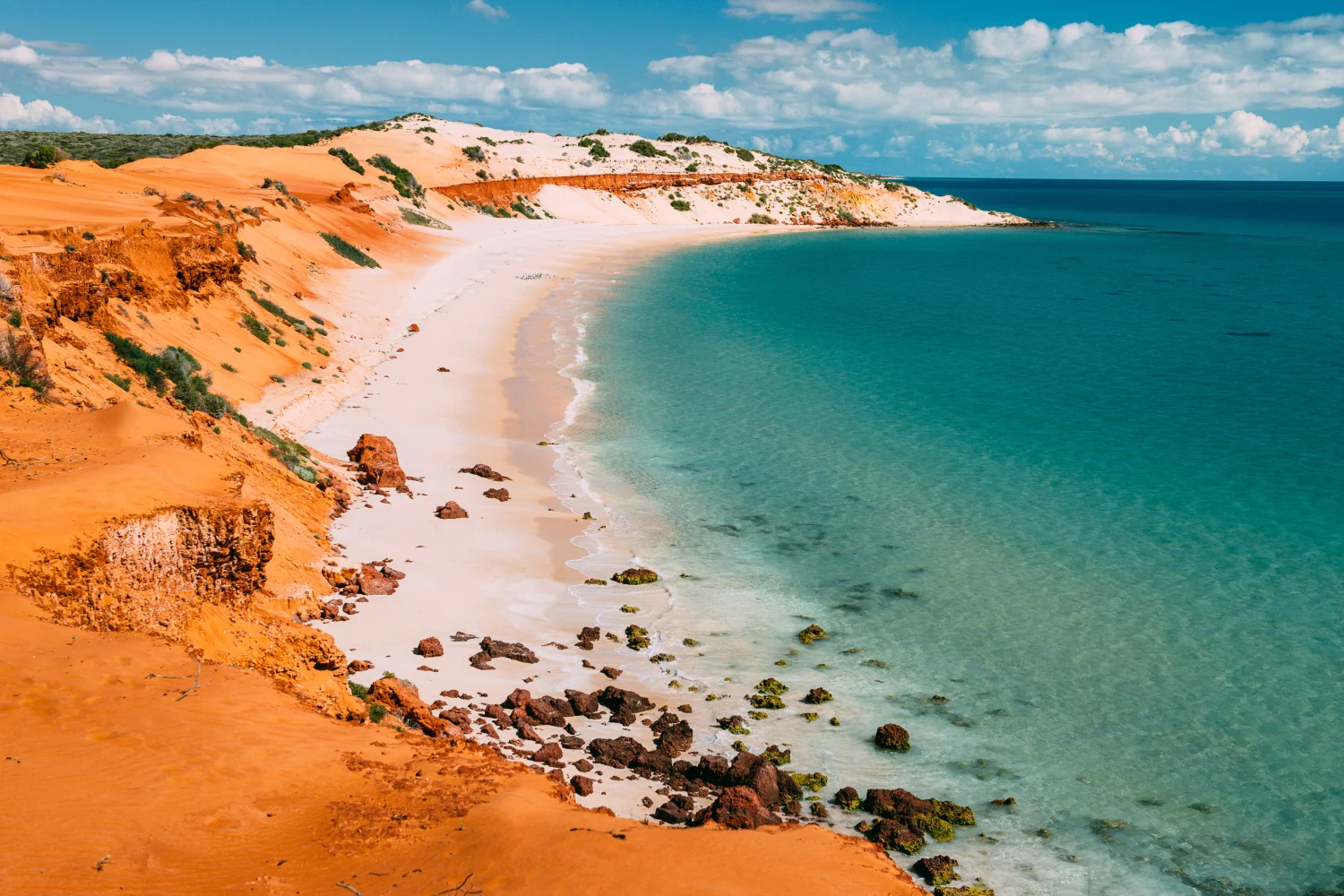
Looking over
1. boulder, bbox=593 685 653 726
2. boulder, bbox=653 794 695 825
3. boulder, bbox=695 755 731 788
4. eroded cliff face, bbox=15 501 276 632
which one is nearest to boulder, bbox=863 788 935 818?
boulder, bbox=695 755 731 788

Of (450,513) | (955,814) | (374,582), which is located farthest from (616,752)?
(450,513)

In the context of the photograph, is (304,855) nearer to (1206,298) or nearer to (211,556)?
(211,556)

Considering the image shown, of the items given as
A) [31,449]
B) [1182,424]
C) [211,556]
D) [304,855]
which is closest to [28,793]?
[304,855]

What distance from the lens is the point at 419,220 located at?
213 feet

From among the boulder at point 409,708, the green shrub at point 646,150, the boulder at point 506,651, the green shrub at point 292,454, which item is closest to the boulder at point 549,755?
the boulder at point 409,708

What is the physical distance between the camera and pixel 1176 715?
1391cm

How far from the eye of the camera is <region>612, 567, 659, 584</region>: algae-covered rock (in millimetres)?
17703

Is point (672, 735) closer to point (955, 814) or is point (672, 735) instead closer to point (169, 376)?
point (955, 814)

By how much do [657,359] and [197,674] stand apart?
28.6m

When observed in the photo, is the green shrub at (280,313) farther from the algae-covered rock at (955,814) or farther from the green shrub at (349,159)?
the green shrub at (349,159)

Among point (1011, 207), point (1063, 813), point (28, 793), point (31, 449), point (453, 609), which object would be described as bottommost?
point (1063, 813)

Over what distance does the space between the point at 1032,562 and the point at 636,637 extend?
8754mm

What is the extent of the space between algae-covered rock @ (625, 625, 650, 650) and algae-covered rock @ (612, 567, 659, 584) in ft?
5.67

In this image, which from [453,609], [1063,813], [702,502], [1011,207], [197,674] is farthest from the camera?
[1011,207]
